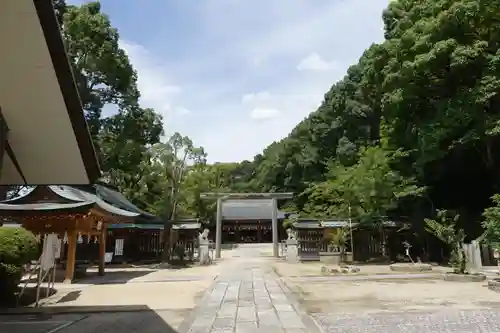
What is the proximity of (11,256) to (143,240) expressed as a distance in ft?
45.2

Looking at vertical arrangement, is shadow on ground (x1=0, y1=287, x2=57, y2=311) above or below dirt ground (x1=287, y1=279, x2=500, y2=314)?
below

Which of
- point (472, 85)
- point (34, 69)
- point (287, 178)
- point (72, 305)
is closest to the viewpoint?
point (34, 69)

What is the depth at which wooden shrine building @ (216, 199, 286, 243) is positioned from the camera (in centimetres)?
3406

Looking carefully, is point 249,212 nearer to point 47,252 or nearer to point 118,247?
point 118,247

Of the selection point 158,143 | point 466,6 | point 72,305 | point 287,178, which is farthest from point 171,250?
point 287,178

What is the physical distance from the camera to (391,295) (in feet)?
28.8

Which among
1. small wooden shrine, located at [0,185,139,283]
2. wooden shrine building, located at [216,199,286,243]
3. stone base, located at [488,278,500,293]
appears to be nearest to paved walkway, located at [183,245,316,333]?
small wooden shrine, located at [0,185,139,283]

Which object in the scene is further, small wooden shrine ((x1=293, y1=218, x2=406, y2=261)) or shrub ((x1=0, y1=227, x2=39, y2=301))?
small wooden shrine ((x1=293, y1=218, x2=406, y2=261))

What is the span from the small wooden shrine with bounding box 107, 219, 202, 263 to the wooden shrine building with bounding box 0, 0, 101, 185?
51.1ft

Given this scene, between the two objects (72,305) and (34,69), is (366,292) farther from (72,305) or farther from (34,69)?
(34,69)

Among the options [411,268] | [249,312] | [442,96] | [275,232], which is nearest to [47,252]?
[249,312]

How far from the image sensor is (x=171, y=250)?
20891 mm

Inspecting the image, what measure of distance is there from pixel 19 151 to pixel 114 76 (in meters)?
15.8

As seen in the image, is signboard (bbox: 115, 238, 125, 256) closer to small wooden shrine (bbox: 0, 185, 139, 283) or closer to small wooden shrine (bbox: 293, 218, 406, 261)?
small wooden shrine (bbox: 0, 185, 139, 283)
